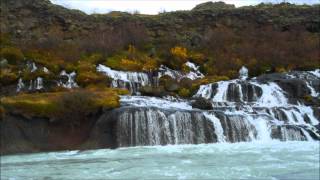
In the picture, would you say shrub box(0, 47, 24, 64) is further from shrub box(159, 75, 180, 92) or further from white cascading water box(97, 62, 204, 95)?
shrub box(159, 75, 180, 92)

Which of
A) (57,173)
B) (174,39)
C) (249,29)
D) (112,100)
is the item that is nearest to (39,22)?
(174,39)

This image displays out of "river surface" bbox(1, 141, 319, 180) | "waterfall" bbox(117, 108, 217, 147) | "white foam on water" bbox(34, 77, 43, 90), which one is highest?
"white foam on water" bbox(34, 77, 43, 90)

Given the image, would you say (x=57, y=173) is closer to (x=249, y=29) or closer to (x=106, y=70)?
(x=106, y=70)

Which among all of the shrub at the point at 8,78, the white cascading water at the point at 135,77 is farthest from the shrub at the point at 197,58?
the shrub at the point at 8,78

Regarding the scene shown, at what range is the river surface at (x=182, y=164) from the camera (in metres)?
16.8

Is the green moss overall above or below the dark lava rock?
above

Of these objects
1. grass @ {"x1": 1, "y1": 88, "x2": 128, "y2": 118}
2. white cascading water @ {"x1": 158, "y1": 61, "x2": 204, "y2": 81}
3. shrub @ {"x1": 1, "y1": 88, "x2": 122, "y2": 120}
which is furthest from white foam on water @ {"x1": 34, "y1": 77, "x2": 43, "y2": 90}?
white cascading water @ {"x1": 158, "y1": 61, "x2": 204, "y2": 81}

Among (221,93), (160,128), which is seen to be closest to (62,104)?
(160,128)

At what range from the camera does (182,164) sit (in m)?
19.3

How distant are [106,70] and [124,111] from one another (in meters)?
13.5

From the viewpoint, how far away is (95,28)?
57.0 metres

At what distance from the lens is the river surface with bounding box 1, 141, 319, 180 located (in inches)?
661

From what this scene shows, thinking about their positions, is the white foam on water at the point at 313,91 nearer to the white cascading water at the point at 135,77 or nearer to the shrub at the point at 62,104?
the white cascading water at the point at 135,77

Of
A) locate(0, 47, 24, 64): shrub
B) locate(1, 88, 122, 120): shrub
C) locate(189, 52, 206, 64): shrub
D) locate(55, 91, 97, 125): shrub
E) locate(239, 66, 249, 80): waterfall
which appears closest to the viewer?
locate(1, 88, 122, 120): shrub
